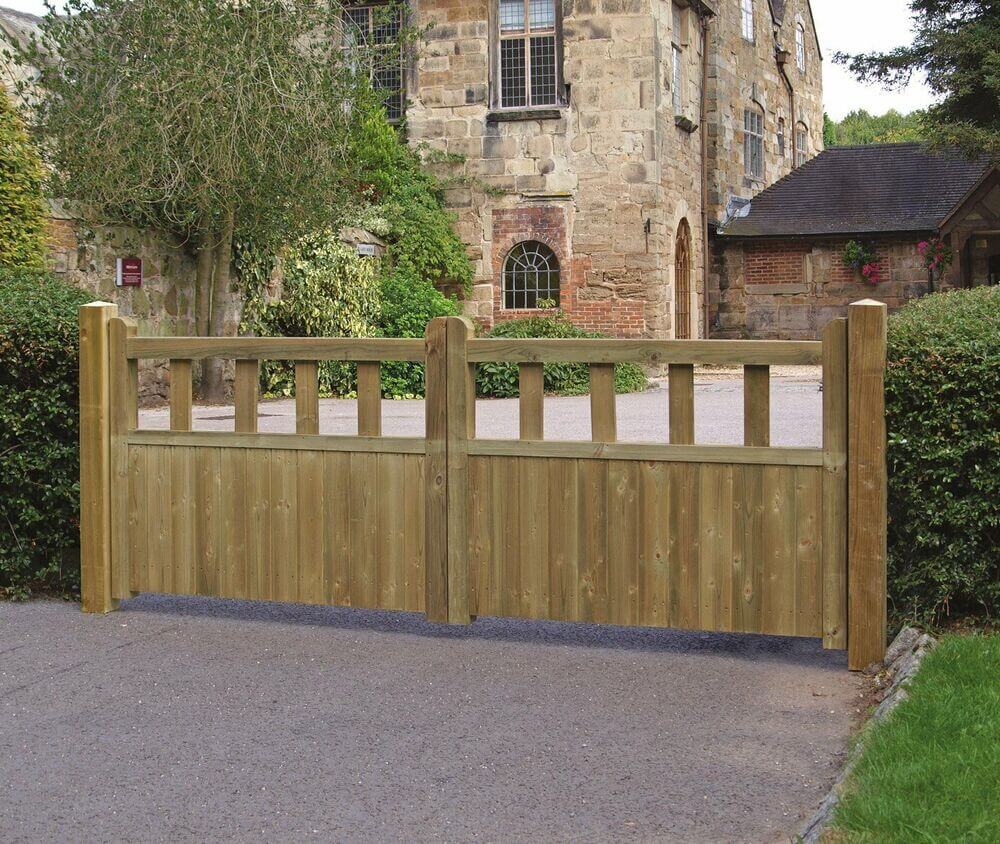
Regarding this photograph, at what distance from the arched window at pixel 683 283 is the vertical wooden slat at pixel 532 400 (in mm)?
20601

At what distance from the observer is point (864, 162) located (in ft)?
103

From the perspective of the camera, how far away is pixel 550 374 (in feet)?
66.4

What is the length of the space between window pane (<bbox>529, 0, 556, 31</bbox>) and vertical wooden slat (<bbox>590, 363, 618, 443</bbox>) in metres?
19.3

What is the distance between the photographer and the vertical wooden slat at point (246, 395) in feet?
21.3

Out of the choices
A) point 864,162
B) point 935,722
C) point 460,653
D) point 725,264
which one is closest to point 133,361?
point 460,653

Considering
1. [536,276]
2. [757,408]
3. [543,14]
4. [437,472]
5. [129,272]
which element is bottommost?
[437,472]

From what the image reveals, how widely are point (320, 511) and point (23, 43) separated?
61.3ft

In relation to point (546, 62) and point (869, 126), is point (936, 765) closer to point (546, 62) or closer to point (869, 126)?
point (546, 62)

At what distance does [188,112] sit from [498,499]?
12.3m

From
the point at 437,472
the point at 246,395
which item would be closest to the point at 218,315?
the point at 246,395

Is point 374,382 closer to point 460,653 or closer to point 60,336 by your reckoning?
point 460,653

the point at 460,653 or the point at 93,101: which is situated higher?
the point at 93,101

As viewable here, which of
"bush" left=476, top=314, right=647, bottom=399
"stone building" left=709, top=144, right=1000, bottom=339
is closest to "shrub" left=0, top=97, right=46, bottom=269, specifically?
"bush" left=476, top=314, right=647, bottom=399

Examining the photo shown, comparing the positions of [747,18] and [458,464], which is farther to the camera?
[747,18]
